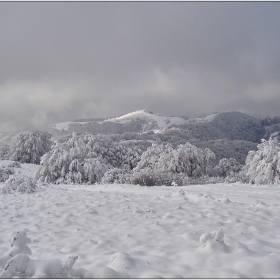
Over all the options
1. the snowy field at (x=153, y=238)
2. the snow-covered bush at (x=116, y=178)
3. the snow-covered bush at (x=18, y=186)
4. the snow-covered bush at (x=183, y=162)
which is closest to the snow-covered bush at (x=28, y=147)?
the snow-covered bush at (x=183, y=162)

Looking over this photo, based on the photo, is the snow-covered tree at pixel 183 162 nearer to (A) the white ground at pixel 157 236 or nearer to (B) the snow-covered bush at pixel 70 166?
(B) the snow-covered bush at pixel 70 166

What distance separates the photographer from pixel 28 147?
35.6 metres

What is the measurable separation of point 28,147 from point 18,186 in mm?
27098

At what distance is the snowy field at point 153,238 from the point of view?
2.96 metres

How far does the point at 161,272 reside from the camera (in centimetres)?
298

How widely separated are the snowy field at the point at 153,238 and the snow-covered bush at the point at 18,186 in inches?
131

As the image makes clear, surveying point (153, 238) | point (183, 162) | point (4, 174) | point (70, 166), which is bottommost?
point (4, 174)

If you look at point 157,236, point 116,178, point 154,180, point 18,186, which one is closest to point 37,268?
point 157,236

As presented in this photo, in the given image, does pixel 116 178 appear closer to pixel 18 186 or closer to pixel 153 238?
pixel 18 186

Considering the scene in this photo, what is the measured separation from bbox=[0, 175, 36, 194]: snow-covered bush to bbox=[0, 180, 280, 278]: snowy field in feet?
10.9

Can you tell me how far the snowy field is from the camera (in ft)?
9.72

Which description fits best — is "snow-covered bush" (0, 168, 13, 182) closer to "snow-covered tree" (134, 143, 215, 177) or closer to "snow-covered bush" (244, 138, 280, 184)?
"snow-covered tree" (134, 143, 215, 177)

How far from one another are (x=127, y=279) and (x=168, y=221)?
8.60ft

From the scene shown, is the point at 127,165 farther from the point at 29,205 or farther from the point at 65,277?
the point at 65,277
